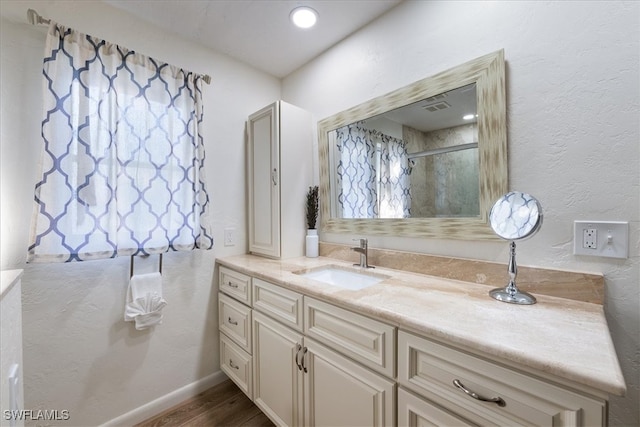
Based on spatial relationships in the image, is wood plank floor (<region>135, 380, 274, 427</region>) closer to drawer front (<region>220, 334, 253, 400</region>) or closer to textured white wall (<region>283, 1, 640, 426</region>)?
drawer front (<region>220, 334, 253, 400</region>)

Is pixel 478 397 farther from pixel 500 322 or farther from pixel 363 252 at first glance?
pixel 363 252

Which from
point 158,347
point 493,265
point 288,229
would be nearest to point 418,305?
point 493,265

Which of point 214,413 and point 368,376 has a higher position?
point 368,376

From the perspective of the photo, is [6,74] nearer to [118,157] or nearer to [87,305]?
[118,157]

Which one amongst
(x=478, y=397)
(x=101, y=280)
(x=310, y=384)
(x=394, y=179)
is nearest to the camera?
(x=478, y=397)

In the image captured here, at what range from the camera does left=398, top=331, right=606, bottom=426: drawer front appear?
547 millimetres

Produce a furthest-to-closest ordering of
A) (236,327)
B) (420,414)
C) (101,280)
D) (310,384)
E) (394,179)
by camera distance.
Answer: (236,327)
(394,179)
(101,280)
(310,384)
(420,414)

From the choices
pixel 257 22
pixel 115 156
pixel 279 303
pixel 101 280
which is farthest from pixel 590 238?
pixel 101 280

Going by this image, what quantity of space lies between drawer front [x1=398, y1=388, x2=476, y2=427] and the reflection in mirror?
0.82 metres

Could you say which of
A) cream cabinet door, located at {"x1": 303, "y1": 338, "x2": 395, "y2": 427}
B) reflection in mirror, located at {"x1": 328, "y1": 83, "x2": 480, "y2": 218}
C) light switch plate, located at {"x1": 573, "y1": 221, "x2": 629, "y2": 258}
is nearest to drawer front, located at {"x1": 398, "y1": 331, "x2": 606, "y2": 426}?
cream cabinet door, located at {"x1": 303, "y1": 338, "x2": 395, "y2": 427}

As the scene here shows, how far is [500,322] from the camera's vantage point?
0.75 m

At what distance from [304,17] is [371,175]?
1.04 m

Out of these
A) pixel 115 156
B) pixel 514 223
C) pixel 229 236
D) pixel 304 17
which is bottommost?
pixel 229 236

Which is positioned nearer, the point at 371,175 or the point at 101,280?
the point at 101,280
